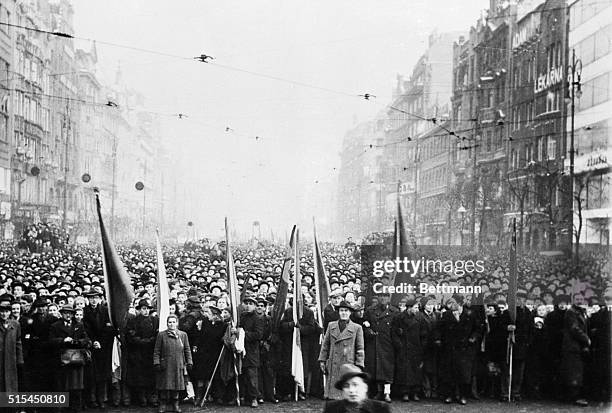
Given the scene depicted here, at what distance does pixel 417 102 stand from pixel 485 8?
2.14 m

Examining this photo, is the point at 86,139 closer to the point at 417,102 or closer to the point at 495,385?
the point at 417,102

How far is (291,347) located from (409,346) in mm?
1649

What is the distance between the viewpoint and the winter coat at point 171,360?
10125mm

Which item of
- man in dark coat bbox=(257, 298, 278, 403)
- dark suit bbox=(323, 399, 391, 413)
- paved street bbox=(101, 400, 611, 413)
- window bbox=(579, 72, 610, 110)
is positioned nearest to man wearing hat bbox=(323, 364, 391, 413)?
dark suit bbox=(323, 399, 391, 413)

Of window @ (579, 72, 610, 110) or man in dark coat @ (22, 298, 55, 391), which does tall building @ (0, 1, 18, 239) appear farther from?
window @ (579, 72, 610, 110)

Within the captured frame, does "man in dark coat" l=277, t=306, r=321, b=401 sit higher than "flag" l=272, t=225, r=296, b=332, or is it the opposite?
"flag" l=272, t=225, r=296, b=332

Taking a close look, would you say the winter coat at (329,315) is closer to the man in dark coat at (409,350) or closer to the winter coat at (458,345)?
the man in dark coat at (409,350)

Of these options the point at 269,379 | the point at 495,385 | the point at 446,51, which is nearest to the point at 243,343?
the point at 269,379

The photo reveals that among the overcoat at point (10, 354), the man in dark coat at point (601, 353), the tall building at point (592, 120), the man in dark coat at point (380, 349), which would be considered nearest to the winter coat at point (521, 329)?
the man in dark coat at point (601, 353)

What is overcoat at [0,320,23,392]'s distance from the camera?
31.2 ft

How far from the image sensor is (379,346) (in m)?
11.3

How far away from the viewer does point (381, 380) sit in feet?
36.9

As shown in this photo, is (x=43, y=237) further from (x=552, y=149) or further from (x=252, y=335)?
(x=552, y=149)

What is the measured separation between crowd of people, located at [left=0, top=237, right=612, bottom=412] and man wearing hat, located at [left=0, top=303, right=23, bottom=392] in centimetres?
1
